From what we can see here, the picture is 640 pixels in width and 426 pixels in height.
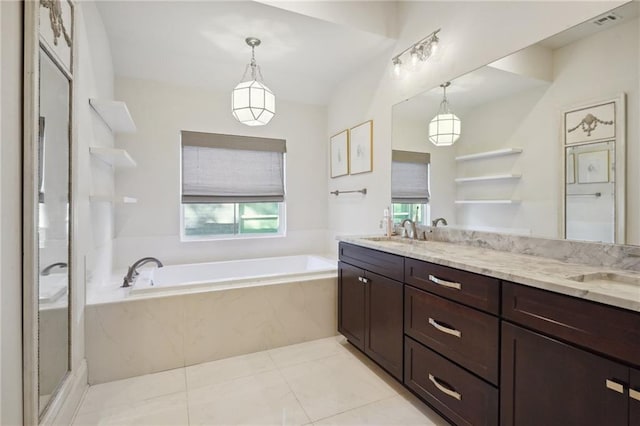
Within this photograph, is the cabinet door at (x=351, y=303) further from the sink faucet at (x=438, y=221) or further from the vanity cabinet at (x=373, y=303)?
the sink faucet at (x=438, y=221)

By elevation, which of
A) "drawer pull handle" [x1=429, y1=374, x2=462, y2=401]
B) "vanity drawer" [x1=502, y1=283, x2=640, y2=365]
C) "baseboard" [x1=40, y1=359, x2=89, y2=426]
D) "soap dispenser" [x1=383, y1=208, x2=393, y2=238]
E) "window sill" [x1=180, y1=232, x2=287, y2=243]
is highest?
"soap dispenser" [x1=383, y1=208, x2=393, y2=238]

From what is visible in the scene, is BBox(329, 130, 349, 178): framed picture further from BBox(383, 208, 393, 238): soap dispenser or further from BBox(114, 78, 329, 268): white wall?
BBox(383, 208, 393, 238): soap dispenser

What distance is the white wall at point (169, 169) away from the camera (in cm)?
308

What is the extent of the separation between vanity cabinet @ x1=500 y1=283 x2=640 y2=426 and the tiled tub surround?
1.57 metres

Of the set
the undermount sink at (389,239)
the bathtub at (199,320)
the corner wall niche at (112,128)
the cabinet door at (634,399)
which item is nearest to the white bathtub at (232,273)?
the bathtub at (199,320)

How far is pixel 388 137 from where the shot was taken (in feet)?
9.14

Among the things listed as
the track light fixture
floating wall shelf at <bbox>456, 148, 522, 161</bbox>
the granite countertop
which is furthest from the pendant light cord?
the granite countertop

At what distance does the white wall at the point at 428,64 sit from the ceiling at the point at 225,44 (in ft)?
0.78

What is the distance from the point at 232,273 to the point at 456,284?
2.53 meters

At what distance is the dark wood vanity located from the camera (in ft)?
3.07

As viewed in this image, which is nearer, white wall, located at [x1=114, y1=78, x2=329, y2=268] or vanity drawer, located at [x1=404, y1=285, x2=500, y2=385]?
vanity drawer, located at [x1=404, y1=285, x2=500, y2=385]

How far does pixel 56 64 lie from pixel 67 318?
1.26 metres

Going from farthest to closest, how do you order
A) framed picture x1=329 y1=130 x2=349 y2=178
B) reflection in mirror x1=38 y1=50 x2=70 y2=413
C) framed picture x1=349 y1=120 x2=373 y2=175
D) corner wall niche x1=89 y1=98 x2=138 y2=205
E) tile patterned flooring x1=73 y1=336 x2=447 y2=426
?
1. framed picture x1=329 y1=130 x2=349 y2=178
2. framed picture x1=349 y1=120 x2=373 y2=175
3. corner wall niche x1=89 y1=98 x2=138 y2=205
4. tile patterned flooring x1=73 y1=336 x2=447 y2=426
5. reflection in mirror x1=38 y1=50 x2=70 y2=413

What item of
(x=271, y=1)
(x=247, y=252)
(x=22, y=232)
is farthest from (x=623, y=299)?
(x=247, y=252)
